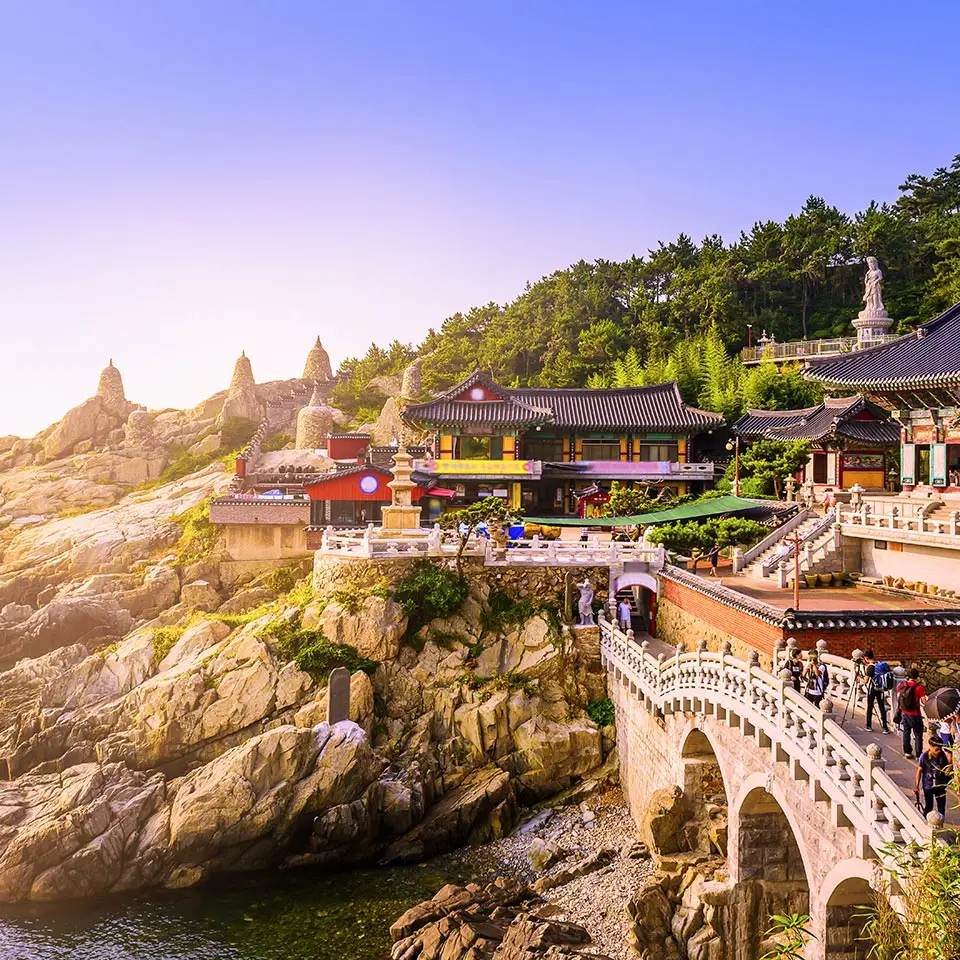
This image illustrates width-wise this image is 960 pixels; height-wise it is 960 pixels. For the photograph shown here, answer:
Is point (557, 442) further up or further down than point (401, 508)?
further up

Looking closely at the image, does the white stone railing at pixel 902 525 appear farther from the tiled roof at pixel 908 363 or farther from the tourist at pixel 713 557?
the tourist at pixel 713 557

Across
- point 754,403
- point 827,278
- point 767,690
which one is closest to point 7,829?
point 767,690

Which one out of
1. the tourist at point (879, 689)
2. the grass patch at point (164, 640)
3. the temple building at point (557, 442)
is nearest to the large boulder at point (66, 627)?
the grass patch at point (164, 640)

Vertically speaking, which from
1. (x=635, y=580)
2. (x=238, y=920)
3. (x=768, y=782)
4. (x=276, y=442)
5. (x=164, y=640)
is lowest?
(x=238, y=920)

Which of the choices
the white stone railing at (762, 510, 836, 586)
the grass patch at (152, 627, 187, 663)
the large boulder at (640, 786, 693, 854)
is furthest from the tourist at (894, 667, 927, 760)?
the grass patch at (152, 627, 187, 663)

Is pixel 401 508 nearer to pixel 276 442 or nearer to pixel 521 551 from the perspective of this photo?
pixel 521 551

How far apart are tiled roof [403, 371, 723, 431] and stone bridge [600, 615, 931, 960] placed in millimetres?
25813

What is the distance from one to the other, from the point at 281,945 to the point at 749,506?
2367 centimetres

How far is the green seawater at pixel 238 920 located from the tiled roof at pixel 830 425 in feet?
90.0

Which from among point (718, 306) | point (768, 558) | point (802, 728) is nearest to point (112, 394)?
point (718, 306)

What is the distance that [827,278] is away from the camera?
7619cm

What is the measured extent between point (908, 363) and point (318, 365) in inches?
2782

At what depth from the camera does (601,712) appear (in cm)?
3027

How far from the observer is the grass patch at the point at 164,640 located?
35.9 meters
